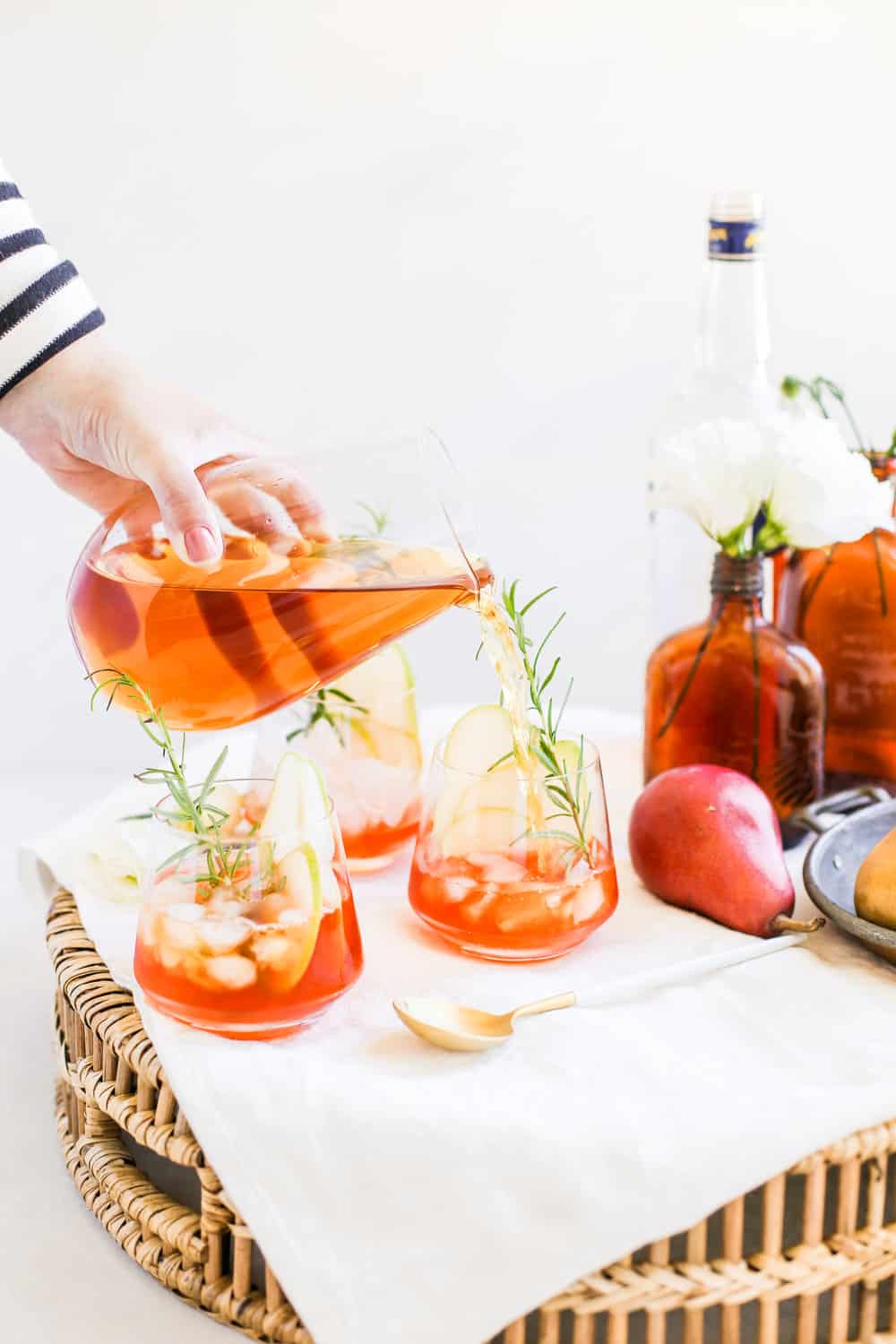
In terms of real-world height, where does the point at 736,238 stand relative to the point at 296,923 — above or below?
→ above

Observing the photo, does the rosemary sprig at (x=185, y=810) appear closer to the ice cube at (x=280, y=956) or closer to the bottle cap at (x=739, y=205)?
the ice cube at (x=280, y=956)

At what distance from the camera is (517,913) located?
33.6 inches

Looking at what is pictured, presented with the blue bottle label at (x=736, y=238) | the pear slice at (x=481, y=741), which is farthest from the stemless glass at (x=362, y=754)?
the blue bottle label at (x=736, y=238)

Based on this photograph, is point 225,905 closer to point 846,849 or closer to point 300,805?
point 300,805

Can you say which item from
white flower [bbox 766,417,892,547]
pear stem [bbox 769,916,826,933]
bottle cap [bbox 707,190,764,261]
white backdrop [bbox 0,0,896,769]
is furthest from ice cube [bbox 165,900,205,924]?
white backdrop [bbox 0,0,896,769]

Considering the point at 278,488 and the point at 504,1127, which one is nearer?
the point at 504,1127

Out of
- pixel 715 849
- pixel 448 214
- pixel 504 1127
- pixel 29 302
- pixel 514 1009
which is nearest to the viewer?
pixel 504 1127

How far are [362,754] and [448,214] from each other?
800mm

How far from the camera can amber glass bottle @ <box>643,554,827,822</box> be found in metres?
1.01

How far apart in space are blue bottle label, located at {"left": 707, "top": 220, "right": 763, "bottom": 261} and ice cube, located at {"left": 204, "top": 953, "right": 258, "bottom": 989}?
60cm

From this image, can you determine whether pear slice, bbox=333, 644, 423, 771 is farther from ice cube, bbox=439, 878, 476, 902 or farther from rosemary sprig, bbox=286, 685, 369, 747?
ice cube, bbox=439, 878, 476, 902

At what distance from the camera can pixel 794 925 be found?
2.89 ft

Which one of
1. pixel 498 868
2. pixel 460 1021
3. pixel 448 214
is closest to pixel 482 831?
pixel 498 868

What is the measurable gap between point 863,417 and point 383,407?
1.80 ft
